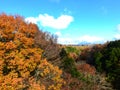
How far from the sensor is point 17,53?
33.3m

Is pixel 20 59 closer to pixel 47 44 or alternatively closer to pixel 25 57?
pixel 25 57

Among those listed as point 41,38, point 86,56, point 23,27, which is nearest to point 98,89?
point 41,38

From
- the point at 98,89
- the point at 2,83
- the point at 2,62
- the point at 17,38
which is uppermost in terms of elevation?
the point at 17,38

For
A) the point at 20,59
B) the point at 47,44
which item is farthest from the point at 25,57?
the point at 47,44

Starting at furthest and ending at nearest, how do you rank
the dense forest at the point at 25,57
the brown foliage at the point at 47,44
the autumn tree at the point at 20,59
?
the brown foliage at the point at 47,44 < the dense forest at the point at 25,57 < the autumn tree at the point at 20,59

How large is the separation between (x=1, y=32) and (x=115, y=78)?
41.5 metres

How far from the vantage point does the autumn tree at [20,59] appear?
1264 inches

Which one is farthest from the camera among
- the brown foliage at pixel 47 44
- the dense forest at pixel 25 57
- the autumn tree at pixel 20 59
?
the brown foliage at pixel 47 44

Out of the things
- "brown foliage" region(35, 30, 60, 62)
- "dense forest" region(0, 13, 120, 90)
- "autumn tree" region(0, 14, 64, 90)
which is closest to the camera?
"autumn tree" region(0, 14, 64, 90)

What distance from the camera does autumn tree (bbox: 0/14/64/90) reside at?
32.1 metres

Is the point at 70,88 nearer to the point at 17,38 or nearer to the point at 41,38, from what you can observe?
the point at 41,38

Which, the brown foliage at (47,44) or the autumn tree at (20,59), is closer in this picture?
the autumn tree at (20,59)

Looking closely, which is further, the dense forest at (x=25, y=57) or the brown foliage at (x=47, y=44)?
the brown foliage at (x=47, y=44)

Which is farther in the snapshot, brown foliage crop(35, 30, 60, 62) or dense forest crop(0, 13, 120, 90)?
brown foliage crop(35, 30, 60, 62)
